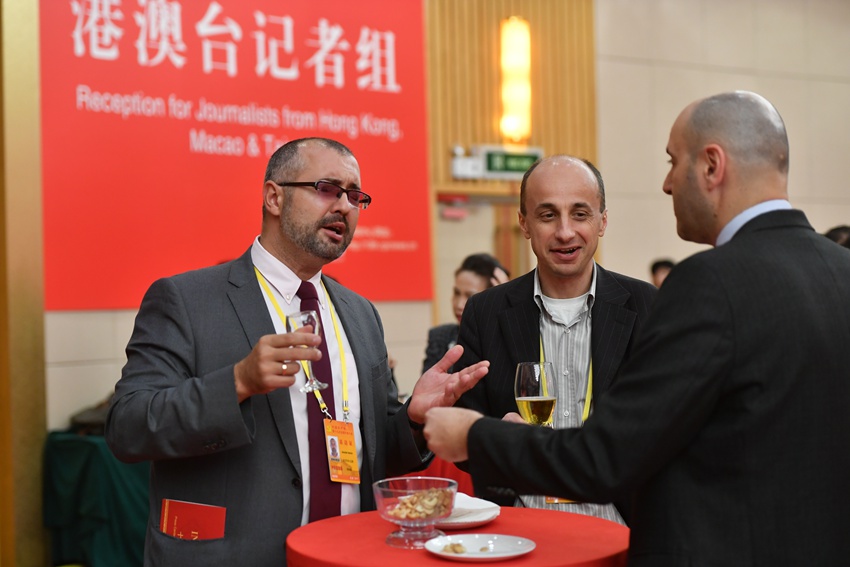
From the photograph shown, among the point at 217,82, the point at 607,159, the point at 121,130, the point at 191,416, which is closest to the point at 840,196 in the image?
the point at 607,159

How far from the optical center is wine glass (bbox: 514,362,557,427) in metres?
2.25

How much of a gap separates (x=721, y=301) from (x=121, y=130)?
16.0ft

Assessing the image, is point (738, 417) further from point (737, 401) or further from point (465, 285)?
point (465, 285)

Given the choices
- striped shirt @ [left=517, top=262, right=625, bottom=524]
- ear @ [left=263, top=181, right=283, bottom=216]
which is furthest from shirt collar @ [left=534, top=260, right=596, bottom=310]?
ear @ [left=263, top=181, right=283, bottom=216]

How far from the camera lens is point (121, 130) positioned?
573 centimetres

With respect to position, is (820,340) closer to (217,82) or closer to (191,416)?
(191,416)

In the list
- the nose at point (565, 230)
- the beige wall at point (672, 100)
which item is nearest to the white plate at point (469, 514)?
the nose at point (565, 230)

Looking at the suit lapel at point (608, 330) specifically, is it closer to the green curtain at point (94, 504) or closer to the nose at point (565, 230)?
the nose at point (565, 230)

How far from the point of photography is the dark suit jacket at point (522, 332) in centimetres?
267

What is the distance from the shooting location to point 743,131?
179 cm

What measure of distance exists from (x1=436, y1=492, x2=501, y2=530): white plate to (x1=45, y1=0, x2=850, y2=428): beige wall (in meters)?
4.49

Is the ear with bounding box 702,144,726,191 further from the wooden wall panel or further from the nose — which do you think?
the wooden wall panel

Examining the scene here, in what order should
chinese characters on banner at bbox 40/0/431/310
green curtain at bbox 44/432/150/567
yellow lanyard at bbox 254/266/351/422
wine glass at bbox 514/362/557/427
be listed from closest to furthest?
1. wine glass at bbox 514/362/557/427
2. yellow lanyard at bbox 254/266/351/422
3. green curtain at bbox 44/432/150/567
4. chinese characters on banner at bbox 40/0/431/310

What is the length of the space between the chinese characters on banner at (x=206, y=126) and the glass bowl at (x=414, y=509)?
161 inches
